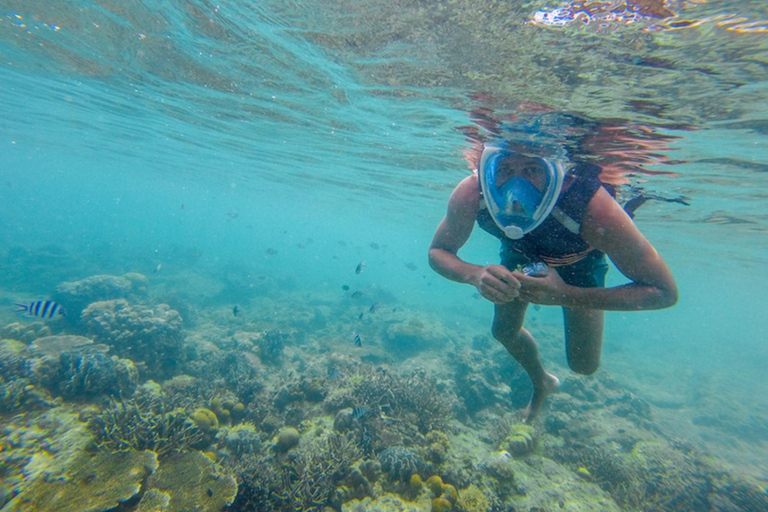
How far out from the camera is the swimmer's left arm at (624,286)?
9.51ft

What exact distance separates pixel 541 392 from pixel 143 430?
20.9ft

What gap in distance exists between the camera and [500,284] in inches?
104

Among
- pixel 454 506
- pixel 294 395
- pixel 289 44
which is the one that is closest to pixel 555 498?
pixel 454 506

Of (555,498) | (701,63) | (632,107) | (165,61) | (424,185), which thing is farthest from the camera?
(424,185)

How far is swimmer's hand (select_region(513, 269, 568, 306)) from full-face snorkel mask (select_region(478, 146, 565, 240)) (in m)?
0.80

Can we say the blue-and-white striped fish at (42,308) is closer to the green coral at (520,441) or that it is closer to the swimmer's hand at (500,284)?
the swimmer's hand at (500,284)

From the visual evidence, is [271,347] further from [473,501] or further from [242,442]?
[473,501]

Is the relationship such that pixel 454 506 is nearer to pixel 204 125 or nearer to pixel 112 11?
pixel 112 11

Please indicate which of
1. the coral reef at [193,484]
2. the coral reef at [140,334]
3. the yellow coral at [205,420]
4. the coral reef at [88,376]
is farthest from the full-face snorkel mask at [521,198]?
the coral reef at [140,334]

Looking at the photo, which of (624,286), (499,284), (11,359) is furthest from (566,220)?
(11,359)

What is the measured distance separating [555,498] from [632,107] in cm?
754

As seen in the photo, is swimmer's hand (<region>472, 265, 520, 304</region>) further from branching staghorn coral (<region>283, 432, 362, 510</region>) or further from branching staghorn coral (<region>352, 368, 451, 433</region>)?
branching staghorn coral (<region>352, 368, 451, 433</region>)

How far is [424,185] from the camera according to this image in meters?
22.4

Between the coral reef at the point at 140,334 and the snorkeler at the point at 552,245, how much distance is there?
981cm
